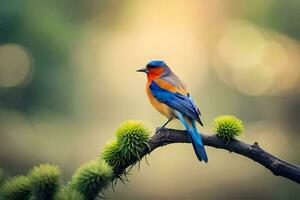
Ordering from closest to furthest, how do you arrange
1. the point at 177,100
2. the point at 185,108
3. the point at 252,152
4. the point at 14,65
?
the point at 252,152, the point at 185,108, the point at 177,100, the point at 14,65

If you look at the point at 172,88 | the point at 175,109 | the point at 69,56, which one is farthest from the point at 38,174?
the point at 69,56

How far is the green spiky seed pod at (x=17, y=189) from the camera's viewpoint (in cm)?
120

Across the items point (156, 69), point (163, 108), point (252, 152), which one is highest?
point (156, 69)

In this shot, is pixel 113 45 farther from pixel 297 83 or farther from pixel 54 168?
pixel 54 168

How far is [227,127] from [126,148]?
225mm

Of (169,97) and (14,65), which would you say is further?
(14,65)

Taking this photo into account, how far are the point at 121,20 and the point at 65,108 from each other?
104 cm

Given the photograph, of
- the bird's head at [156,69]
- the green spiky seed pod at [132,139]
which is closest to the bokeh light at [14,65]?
the bird's head at [156,69]

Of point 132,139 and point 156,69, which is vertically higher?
point 156,69

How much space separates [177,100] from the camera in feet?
6.73

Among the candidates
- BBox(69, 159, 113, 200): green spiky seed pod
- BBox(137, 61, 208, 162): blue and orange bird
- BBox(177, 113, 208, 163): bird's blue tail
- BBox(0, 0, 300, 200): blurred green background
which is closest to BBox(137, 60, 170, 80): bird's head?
BBox(137, 61, 208, 162): blue and orange bird

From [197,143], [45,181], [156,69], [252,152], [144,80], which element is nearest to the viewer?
[45,181]

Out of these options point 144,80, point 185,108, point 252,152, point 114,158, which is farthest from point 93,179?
point 144,80

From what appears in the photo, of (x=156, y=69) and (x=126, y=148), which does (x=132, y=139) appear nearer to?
(x=126, y=148)
